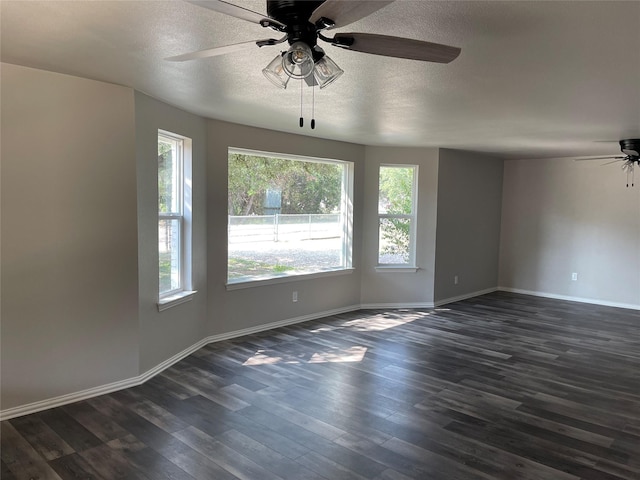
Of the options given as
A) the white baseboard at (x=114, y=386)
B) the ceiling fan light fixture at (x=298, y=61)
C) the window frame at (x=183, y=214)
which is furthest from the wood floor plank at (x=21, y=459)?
the ceiling fan light fixture at (x=298, y=61)

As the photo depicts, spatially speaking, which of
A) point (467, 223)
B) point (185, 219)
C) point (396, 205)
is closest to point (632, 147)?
point (467, 223)

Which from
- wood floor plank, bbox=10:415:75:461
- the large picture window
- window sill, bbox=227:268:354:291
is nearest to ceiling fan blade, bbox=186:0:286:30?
wood floor plank, bbox=10:415:75:461

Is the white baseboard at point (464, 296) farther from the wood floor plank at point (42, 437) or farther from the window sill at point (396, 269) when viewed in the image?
the wood floor plank at point (42, 437)

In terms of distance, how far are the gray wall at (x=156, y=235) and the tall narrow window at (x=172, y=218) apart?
0.09 meters

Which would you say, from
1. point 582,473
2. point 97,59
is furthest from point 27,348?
point 582,473

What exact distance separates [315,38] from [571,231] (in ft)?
22.4

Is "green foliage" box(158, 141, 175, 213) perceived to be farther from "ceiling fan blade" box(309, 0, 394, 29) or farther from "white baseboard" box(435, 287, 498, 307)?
"white baseboard" box(435, 287, 498, 307)

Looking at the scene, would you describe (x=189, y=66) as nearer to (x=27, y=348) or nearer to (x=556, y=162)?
(x=27, y=348)

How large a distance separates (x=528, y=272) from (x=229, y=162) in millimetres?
5459

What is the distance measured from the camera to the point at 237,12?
1487mm

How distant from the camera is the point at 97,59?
8.68ft

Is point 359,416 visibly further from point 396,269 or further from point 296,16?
point 396,269

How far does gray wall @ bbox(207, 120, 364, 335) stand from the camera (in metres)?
4.63

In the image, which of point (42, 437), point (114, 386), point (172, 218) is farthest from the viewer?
point (172, 218)
